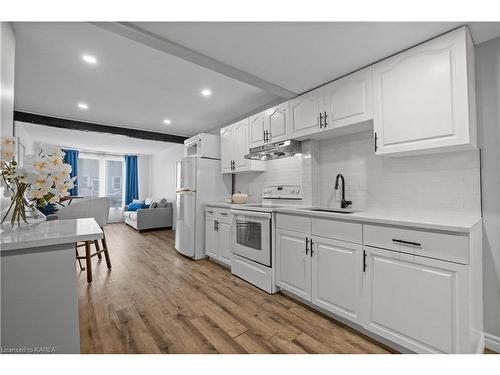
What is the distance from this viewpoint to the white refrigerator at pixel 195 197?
3.73 meters

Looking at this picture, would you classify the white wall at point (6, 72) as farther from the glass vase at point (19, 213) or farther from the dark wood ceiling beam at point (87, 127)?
the dark wood ceiling beam at point (87, 127)

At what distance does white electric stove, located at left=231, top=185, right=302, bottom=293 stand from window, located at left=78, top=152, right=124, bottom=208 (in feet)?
22.2

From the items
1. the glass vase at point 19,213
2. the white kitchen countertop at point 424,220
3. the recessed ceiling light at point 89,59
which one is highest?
the recessed ceiling light at point 89,59

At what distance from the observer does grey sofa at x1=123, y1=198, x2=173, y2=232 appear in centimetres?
597

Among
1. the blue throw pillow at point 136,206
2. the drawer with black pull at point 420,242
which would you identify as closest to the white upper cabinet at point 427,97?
the drawer with black pull at point 420,242

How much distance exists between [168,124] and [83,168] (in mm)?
4882

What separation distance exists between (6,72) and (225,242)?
2682 millimetres

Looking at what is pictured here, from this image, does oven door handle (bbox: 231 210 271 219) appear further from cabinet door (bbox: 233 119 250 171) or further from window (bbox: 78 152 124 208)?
window (bbox: 78 152 124 208)

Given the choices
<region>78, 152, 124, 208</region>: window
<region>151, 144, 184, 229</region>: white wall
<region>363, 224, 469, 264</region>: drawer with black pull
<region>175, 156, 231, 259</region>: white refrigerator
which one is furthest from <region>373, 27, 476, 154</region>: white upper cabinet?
<region>78, 152, 124, 208</region>: window

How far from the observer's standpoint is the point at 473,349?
135 centimetres

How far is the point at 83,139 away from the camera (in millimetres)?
5902
